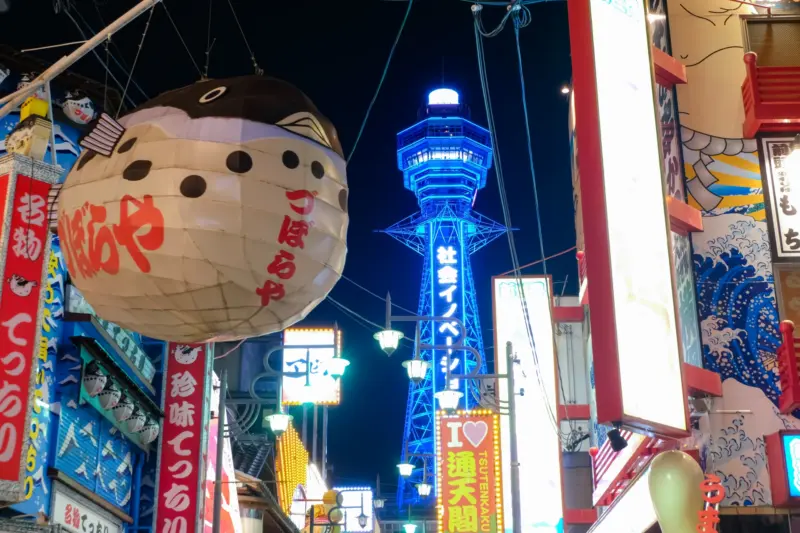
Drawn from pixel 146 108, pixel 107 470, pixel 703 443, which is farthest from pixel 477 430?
pixel 146 108

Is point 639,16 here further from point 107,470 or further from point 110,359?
point 107,470

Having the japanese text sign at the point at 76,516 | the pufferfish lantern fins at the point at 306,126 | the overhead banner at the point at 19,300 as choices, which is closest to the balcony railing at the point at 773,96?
the pufferfish lantern fins at the point at 306,126

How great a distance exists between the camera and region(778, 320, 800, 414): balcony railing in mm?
11641

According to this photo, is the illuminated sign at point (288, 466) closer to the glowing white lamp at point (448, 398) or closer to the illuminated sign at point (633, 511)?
the glowing white lamp at point (448, 398)

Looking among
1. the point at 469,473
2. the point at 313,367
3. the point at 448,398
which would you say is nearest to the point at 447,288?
the point at 313,367

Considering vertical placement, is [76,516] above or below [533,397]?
below

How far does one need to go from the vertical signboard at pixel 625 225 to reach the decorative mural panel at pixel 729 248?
128 cm

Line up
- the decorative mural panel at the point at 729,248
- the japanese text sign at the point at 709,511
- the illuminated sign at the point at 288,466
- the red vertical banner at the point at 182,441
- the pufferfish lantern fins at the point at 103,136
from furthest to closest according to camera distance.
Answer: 1. the illuminated sign at the point at 288,466
2. the red vertical banner at the point at 182,441
3. the decorative mural panel at the point at 729,248
4. the japanese text sign at the point at 709,511
5. the pufferfish lantern fins at the point at 103,136

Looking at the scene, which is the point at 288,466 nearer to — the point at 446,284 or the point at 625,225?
the point at 625,225

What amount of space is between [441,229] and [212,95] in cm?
8139

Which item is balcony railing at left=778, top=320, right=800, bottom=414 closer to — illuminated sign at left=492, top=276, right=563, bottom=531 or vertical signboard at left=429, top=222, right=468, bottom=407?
illuminated sign at left=492, top=276, right=563, bottom=531

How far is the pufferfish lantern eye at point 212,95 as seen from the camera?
6918 mm

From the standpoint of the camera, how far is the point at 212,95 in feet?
22.9

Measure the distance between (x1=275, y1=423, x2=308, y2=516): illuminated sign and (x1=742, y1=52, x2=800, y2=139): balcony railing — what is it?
23157 mm
